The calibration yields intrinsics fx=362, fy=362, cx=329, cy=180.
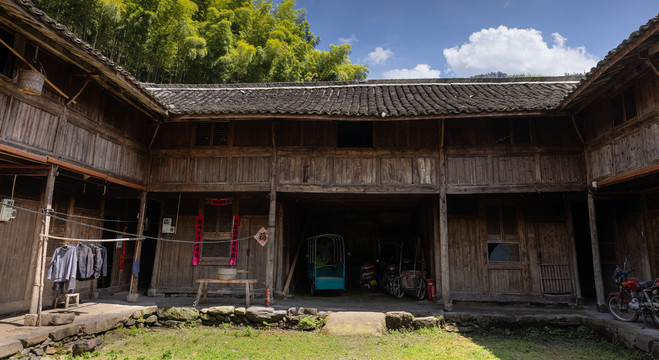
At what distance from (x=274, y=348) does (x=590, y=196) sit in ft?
29.2

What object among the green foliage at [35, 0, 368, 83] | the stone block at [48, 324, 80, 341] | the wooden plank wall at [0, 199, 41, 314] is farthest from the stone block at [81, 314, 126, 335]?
the green foliage at [35, 0, 368, 83]

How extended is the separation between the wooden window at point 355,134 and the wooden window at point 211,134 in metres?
3.73

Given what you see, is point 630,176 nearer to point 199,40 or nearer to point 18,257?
point 18,257

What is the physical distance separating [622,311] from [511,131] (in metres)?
5.26

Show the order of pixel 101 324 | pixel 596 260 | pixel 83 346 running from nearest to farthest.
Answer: pixel 83 346 → pixel 101 324 → pixel 596 260

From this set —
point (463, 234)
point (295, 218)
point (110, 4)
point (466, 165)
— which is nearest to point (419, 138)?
point (466, 165)

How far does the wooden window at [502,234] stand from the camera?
11.2 m

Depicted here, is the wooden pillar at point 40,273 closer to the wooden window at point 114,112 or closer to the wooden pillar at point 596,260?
the wooden window at point 114,112

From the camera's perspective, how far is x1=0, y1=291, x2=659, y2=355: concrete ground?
690 centimetres

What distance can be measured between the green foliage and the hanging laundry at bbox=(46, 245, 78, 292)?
40.6 ft

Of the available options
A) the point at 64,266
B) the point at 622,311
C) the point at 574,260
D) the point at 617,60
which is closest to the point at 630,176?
the point at 617,60

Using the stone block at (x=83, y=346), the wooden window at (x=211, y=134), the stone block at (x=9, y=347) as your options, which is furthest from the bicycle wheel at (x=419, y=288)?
the stone block at (x=9, y=347)

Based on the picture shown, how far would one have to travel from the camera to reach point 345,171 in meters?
10.6

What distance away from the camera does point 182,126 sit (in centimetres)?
1147
